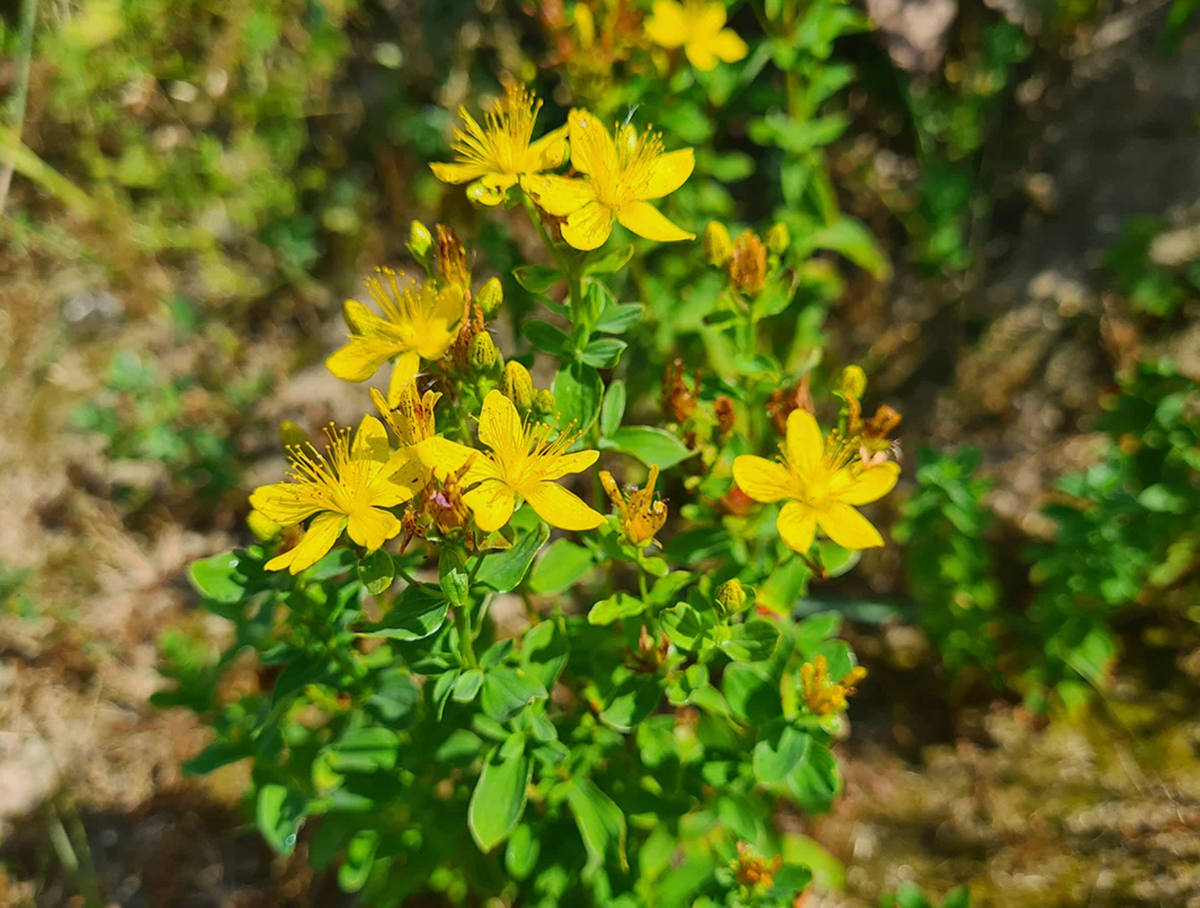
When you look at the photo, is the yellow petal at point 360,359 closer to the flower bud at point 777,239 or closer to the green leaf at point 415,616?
the green leaf at point 415,616

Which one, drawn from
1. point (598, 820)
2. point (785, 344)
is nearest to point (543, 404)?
point (598, 820)

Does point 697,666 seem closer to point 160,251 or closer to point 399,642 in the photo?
point 399,642

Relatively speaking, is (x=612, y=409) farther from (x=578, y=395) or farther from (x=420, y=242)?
(x=420, y=242)

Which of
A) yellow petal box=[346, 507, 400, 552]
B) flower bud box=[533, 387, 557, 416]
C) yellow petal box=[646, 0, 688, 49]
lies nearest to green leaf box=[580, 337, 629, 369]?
flower bud box=[533, 387, 557, 416]

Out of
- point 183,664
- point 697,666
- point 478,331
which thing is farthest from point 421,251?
point 183,664

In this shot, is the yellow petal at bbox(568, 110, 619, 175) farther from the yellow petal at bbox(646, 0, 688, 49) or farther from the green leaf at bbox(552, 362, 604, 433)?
the yellow petal at bbox(646, 0, 688, 49)

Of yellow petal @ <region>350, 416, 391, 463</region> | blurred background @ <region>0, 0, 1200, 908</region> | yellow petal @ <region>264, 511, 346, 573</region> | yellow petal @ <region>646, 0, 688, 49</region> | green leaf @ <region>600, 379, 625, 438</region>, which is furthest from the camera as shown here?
blurred background @ <region>0, 0, 1200, 908</region>
